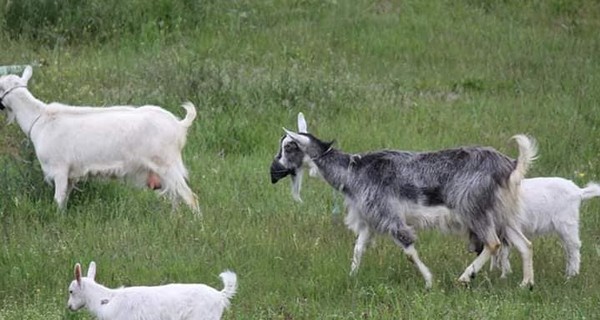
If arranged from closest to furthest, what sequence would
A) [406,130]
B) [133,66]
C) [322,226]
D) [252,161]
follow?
[322,226]
[252,161]
[406,130]
[133,66]

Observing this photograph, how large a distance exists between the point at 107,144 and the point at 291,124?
135 inches

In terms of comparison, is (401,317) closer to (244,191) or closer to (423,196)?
(423,196)

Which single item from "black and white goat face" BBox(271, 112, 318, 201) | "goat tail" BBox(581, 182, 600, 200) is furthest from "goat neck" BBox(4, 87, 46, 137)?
"goat tail" BBox(581, 182, 600, 200)

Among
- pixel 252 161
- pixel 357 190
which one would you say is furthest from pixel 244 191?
pixel 357 190

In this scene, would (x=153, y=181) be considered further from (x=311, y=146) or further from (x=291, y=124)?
(x=291, y=124)

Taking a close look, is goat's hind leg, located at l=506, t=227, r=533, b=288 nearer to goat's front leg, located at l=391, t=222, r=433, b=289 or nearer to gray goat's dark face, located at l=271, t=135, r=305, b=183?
goat's front leg, located at l=391, t=222, r=433, b=289

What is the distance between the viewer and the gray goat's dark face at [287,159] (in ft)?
32.2

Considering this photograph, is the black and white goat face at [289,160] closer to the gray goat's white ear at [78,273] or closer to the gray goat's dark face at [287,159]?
the gray goat's dark face at [287,159]

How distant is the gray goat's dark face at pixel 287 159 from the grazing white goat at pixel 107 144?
1.43 m

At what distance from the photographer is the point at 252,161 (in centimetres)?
1292

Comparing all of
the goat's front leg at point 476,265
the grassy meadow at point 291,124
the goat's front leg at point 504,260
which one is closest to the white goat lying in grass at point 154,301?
the grassy meadow at point 291,124

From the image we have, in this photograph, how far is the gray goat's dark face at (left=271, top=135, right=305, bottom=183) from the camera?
9.81 meters

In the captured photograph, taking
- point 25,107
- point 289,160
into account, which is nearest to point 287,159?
point 289,160

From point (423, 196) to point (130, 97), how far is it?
588 cm
